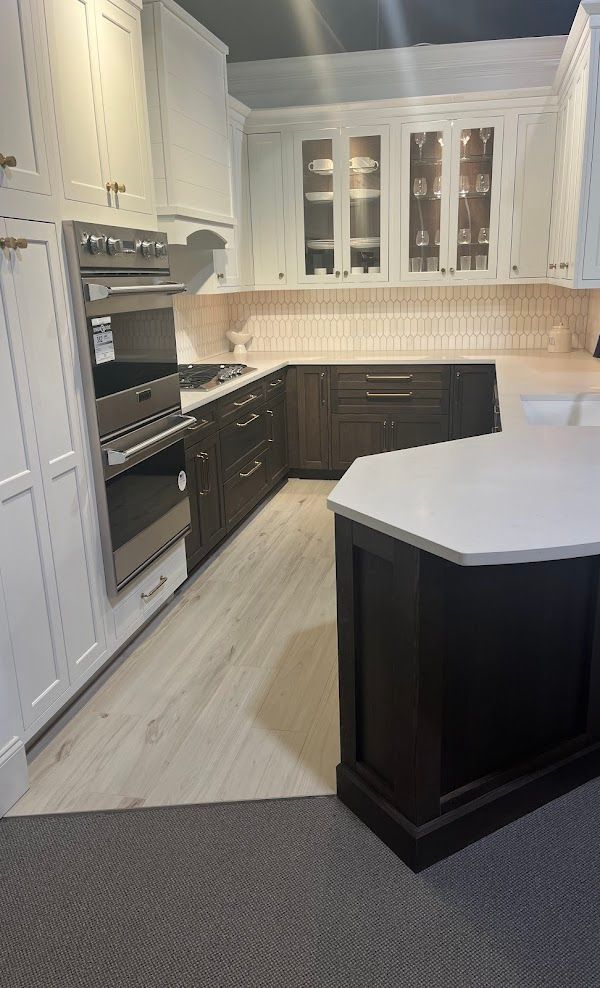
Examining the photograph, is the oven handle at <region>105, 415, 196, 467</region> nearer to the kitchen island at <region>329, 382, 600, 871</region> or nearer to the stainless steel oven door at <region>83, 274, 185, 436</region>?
the stainless steel oven door at <region>83, 274, 185, 436</region>

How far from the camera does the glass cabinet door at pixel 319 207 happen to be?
4.77 m

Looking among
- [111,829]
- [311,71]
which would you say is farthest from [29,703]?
[311,71]

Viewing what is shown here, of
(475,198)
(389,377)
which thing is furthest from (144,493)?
(475,198)

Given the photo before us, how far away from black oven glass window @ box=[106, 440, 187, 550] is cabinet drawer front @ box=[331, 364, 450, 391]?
1978 millimetres

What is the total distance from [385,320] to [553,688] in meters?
3.81

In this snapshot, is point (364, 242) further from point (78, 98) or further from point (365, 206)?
point (78, 98)

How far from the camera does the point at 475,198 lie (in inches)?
182

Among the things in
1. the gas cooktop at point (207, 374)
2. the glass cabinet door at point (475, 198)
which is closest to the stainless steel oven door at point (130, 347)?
the gas cooktop at point (207, 374)

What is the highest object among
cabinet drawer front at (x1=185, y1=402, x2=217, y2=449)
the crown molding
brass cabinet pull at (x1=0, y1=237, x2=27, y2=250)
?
the crown molding

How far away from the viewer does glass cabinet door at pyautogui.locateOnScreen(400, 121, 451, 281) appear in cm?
460

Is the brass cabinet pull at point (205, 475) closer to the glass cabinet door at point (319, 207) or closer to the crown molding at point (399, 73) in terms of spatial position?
the glass cabinet door at point (319, 207)

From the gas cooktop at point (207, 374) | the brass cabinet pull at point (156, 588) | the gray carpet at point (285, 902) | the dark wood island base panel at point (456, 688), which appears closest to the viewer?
the gray carpet at point (285, 902)

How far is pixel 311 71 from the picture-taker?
Answer: 4883 millimetres

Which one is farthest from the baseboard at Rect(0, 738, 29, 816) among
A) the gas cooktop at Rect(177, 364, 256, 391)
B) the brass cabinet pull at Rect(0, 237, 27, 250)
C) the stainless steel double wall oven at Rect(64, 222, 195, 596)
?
the gas cooktop at Rect(177, 364, 256, 391)
